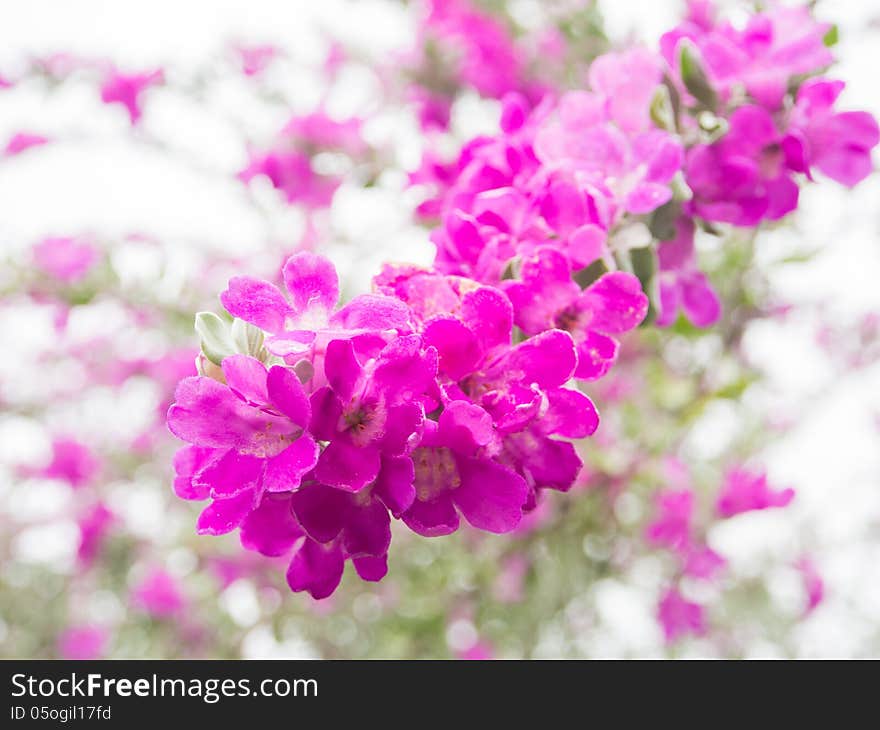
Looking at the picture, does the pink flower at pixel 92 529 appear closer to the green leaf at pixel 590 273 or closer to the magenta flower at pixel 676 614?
the magenta flower at pixel 676 614

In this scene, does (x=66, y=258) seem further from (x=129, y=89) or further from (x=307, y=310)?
(x=307, y=310)

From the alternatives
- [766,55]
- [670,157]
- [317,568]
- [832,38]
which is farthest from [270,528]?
[832,38]

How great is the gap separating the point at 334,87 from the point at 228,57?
0.25 meters

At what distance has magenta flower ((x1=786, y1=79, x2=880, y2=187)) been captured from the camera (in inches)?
26.3

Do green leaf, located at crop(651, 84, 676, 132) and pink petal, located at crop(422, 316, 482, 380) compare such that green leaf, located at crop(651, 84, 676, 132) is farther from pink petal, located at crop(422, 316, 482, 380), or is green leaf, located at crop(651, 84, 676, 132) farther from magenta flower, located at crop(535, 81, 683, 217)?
pink petal, located at crop(422, 316, 482, 380)

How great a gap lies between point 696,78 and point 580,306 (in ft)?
0.80

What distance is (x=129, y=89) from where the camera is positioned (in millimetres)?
1795

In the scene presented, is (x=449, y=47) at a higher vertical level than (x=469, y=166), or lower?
lower

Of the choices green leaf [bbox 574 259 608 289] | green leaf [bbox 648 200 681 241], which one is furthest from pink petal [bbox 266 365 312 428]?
green leaf [bbox 648 200 681 241]

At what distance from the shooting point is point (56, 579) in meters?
2.87

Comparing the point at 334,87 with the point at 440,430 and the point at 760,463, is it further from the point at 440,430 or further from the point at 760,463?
the point at 440,430
